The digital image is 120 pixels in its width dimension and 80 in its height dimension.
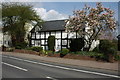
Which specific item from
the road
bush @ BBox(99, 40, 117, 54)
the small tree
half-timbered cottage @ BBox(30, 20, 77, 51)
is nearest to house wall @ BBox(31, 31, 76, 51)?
half-timbered cottage @ BBox(30, 20, 77, 51)

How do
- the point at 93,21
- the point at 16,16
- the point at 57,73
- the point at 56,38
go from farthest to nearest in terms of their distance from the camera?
the point at 16,16 < the point at 56,38 < the point at 93,21 < the point at 57,73

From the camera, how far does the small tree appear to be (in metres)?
26.6

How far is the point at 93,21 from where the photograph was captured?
2630 centimetres

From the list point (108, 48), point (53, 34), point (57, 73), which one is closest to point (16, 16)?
point (53, 34)

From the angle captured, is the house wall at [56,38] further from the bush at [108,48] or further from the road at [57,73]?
the road at [57,73]

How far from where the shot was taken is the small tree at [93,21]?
26578 mm

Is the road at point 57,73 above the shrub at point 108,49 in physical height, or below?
below

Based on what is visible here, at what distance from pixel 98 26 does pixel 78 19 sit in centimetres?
321

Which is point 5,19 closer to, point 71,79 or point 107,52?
point 107,52

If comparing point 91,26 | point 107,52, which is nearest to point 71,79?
point 107,52

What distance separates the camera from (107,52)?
19719 millimetres

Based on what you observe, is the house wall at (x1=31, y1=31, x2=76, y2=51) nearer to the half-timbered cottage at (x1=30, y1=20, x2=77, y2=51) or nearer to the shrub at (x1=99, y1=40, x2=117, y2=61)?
the half-timbered cottage at (x1=30, y1=20, x2=77, y2=51)

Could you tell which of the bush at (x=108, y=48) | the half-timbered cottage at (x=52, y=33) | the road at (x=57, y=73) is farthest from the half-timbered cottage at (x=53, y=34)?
the road at (x=57, y=73)

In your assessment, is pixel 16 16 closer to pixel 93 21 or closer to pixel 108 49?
pixel 93 21
